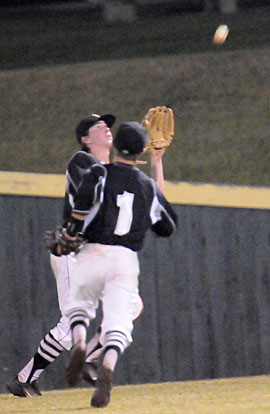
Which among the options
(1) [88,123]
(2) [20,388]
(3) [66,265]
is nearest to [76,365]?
(3) [66,265]

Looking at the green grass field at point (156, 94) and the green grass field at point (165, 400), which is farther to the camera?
the green grass field at point (156, 94)

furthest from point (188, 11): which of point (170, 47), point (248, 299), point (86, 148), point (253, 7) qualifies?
point (86, 148)

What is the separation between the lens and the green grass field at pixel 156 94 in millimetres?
18516

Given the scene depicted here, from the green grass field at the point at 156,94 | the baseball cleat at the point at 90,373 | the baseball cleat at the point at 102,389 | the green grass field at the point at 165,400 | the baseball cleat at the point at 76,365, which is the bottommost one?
the green grass field at the point at 165,400

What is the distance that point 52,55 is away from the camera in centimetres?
2588

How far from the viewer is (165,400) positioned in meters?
7.73

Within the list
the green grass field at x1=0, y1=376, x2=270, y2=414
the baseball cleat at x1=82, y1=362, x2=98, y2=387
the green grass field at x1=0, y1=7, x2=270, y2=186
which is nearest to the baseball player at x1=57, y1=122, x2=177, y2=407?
the green grass field at x1=0, y1=376, x2=270, y2=414

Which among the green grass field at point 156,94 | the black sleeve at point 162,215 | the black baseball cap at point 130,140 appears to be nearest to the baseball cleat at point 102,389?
the black sleeve at point 162,215

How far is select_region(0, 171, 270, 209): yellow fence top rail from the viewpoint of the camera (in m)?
8.91

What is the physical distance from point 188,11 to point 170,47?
700 centimetres

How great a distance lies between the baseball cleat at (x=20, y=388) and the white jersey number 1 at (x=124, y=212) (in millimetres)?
1812

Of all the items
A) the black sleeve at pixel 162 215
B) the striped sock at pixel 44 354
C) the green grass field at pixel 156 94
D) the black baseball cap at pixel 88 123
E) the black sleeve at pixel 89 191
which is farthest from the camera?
the green grass field at pixel 156 94

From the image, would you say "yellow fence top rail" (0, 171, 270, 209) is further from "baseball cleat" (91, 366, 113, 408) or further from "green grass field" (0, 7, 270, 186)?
"green grass field" (0, 7, 270, 186)

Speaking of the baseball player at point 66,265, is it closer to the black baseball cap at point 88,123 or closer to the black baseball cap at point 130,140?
the black baseball cap at point 88,123
